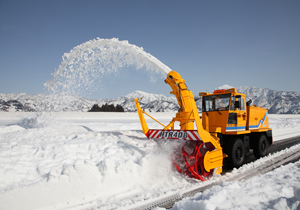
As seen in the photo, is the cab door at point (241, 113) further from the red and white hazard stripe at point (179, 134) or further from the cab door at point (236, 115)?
the red and white hazard stripe at point (179, 134)

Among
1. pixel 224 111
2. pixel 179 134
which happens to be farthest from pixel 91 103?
pixel 179 134

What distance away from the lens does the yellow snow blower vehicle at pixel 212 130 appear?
5.14 metres

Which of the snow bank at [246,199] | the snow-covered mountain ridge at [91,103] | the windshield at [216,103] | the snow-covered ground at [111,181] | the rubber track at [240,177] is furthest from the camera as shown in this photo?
the snow-covered mountain ridge at [91,103]

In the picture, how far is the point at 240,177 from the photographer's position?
533cm

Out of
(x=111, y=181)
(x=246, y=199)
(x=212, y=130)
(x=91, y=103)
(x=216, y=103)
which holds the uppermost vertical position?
(x=91, y=103)

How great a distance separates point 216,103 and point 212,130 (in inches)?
38.6

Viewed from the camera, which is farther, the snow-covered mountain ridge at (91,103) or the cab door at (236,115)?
the snow-covered mountain ridge at (91,103)

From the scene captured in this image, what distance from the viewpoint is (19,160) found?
4578mm

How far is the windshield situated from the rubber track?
2084 millimetres

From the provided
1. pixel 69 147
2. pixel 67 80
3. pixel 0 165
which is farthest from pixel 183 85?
A: pixel 67 80

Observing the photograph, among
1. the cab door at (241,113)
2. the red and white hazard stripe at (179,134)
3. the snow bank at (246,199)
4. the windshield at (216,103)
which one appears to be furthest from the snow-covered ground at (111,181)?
the windshield at (216,103)

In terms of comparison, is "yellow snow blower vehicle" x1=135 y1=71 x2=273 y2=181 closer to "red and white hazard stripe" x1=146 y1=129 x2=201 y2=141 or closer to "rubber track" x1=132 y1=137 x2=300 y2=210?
"red and white hazard stripe" x1=146 y1=129 x2=201 y2=141

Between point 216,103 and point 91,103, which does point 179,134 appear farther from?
point 91,103

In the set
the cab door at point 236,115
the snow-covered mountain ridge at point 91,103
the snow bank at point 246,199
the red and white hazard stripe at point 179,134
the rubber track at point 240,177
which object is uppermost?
the snow-covered mountain ridge at point 91,103
